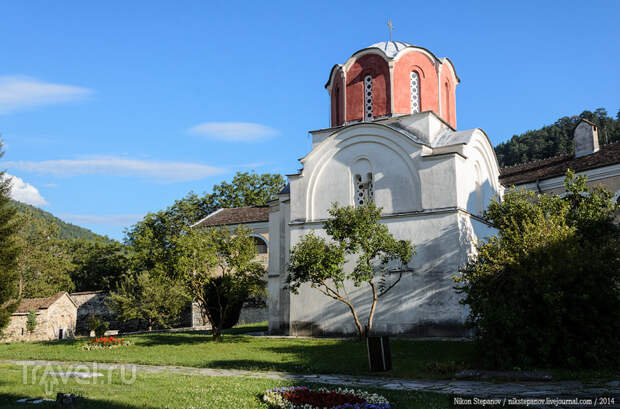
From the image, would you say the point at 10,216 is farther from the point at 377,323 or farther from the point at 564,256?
the point at 564,256

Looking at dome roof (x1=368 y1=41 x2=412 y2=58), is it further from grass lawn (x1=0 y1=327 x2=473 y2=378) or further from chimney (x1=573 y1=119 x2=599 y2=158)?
grass lawn (x1=0 y1=327 x2=473 y2=378)

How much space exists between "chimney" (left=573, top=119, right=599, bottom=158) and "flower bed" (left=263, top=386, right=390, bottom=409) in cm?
1921

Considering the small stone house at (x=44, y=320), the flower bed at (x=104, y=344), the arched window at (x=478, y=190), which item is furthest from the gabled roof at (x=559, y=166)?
the small stone house at (x=44, y=320)

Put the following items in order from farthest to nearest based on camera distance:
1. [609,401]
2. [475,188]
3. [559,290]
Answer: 1. [475,188]
2. [559,290]
3. [609,401]

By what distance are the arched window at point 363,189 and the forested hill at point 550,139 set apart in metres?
27.7

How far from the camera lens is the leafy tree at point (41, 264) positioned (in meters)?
38.5

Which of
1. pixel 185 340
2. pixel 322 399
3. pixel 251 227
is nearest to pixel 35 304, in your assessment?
pixel 251 227

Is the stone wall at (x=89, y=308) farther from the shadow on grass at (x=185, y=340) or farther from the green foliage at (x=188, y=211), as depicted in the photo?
the shadow on grass at (x=185, y=340)

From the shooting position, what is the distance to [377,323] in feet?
54.0

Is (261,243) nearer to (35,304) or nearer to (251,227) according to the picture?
(251,227)

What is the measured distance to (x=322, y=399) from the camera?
23.4 ft

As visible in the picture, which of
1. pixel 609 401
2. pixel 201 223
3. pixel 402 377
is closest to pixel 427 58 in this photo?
pixel 402 377

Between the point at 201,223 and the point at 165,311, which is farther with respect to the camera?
the point at 201,223

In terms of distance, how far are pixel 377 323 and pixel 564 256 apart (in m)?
7.54
